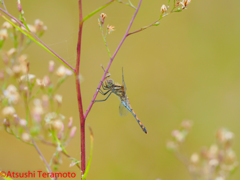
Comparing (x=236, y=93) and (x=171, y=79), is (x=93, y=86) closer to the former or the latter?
(x=171, y=79)

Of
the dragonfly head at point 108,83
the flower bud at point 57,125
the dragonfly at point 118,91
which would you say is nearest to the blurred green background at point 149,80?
the dragonfly at point 118,91

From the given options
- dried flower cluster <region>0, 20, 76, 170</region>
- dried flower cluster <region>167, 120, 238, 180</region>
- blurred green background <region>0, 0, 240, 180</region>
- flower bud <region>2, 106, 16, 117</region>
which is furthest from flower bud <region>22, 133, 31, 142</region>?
blurred green background <region>0, 0, 240, 180</region>

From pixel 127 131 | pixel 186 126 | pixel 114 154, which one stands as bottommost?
pixel 186 126

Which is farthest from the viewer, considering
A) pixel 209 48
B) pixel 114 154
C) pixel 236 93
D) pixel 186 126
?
pixel 209 48

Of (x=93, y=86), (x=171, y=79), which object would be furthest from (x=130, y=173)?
(x=171, y=79)

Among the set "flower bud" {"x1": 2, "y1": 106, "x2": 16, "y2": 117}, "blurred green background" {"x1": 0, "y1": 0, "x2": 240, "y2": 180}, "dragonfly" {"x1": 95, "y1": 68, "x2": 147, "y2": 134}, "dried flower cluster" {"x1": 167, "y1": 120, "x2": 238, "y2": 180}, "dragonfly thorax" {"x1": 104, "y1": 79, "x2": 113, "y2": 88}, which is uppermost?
"blurred green background" {"x1": 0, "y1": 0, "x2": 240, "y2": 180}

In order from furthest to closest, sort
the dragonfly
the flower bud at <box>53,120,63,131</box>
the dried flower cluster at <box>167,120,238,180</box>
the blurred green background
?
the blurred green background
the dragonfly
the dried flower cluster at <box>167,120,238,180</box>
the flower bud at <box>53,120,63,131</box>

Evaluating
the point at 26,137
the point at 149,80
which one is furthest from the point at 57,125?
the point at 149,80

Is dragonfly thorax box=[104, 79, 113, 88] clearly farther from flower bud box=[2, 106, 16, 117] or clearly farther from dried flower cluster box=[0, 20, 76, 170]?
flower bud box=[2, 106, 16, 117]

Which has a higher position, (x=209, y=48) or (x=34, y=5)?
(x=34, y=5)
